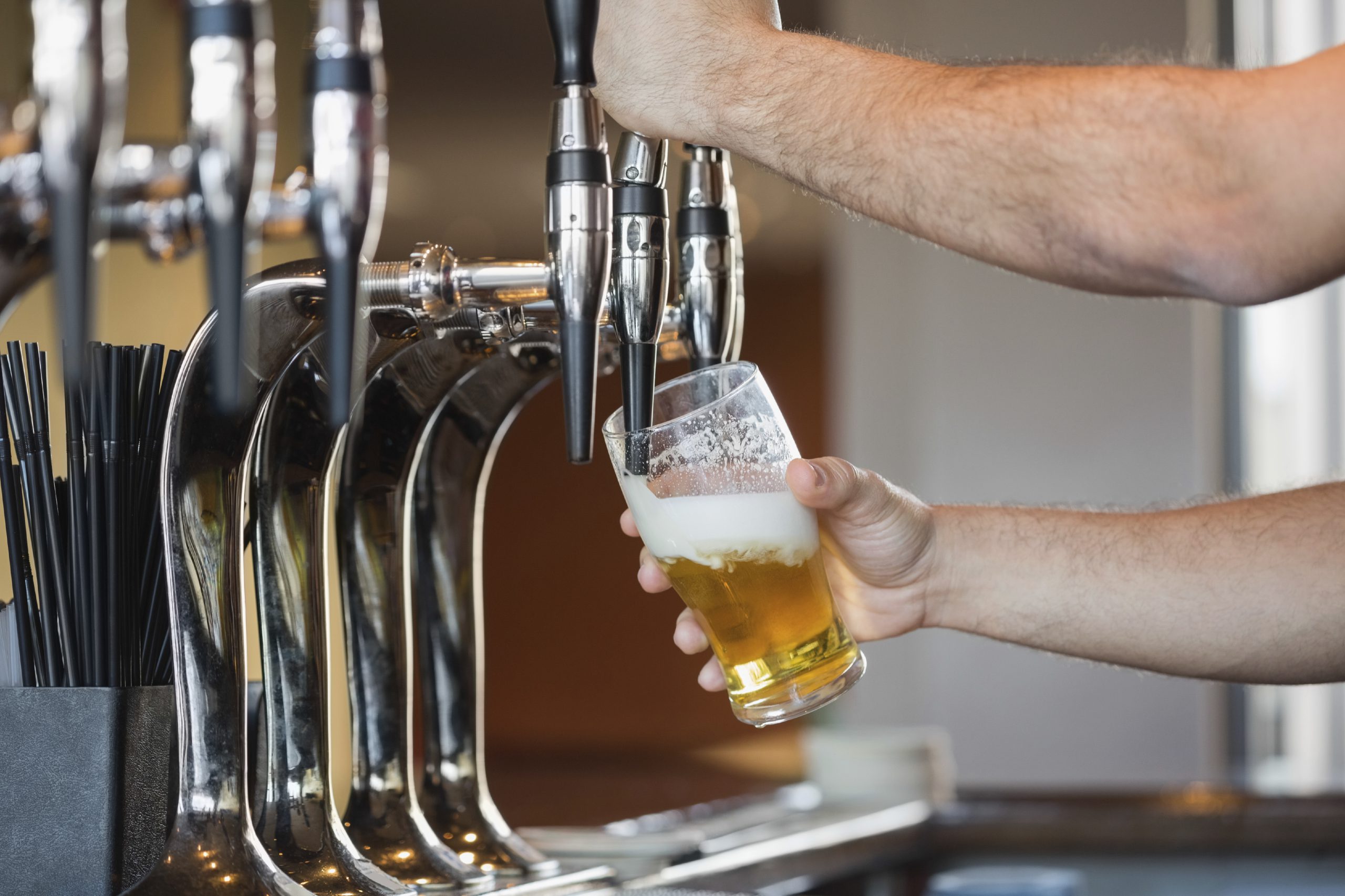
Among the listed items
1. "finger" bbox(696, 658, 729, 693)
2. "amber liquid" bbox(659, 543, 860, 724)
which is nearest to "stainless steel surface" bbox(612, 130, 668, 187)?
"amber liquid" bbox(659, 543, 860, 724)

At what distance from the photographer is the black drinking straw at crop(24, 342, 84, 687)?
0.72 metres

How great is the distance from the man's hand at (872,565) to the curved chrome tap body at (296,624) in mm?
211

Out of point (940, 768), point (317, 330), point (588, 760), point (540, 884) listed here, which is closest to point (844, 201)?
point (317, 330)

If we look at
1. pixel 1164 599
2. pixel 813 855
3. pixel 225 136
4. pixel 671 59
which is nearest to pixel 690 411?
pixel 671 59

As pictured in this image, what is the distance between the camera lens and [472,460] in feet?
3.06

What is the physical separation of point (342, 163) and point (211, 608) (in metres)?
0.31

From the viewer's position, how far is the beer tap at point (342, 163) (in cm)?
47

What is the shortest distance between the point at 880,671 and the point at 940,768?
1647 mm

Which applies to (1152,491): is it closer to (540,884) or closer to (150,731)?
(540,884)

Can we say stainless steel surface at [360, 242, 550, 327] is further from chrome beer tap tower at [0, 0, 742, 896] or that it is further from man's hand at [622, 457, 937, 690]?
man's hand at [622, 457, 937, 690]

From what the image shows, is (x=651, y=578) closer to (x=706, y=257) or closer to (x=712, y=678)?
(x=712, y=678)

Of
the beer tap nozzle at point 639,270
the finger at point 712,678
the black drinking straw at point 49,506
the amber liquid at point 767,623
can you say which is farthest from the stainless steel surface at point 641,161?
the finger at point 712,678

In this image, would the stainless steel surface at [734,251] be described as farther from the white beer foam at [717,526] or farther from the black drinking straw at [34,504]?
the black drinking straw at [34,504]

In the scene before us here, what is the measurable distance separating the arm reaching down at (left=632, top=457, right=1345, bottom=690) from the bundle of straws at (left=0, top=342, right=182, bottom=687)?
509mm
